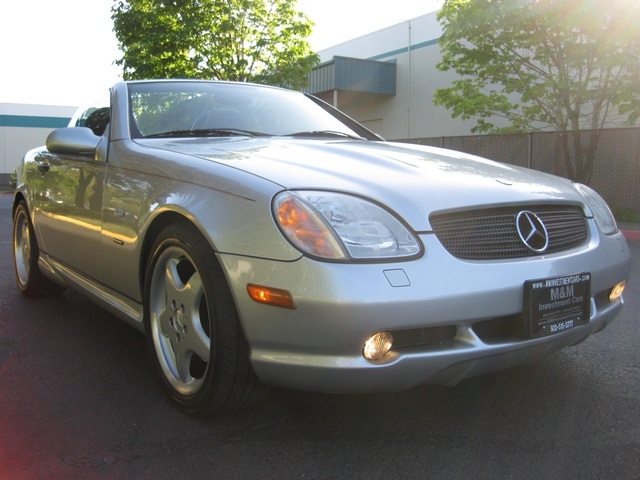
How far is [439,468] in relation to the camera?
208 cm

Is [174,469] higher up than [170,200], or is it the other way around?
[170,200]

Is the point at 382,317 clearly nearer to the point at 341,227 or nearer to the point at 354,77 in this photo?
the point at 341,227

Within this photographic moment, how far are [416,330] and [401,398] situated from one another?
0.67m

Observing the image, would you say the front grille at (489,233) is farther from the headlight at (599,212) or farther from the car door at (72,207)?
the car door at (72,207)

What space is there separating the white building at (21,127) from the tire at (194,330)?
3702 cm

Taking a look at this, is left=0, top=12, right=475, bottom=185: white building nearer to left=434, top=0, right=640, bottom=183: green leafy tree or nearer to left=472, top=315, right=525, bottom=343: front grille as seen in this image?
left=434, top=0, right=640, bottom=183: green leafy tree

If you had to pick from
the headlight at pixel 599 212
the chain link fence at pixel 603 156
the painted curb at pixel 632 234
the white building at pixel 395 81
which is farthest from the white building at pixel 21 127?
the headlight at pixel 599 212

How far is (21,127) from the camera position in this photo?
1459 inches

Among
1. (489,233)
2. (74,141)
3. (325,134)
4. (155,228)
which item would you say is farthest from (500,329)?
(74,141)

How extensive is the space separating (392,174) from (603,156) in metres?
12.5

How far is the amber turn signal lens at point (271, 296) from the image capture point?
6.74ft

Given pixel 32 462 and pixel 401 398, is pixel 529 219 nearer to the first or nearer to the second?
pixel 401 398

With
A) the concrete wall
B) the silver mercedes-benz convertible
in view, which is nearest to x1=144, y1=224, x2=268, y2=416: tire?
the silver mercedes-benz convertible

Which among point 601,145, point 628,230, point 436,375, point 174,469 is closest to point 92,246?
point 174,469
